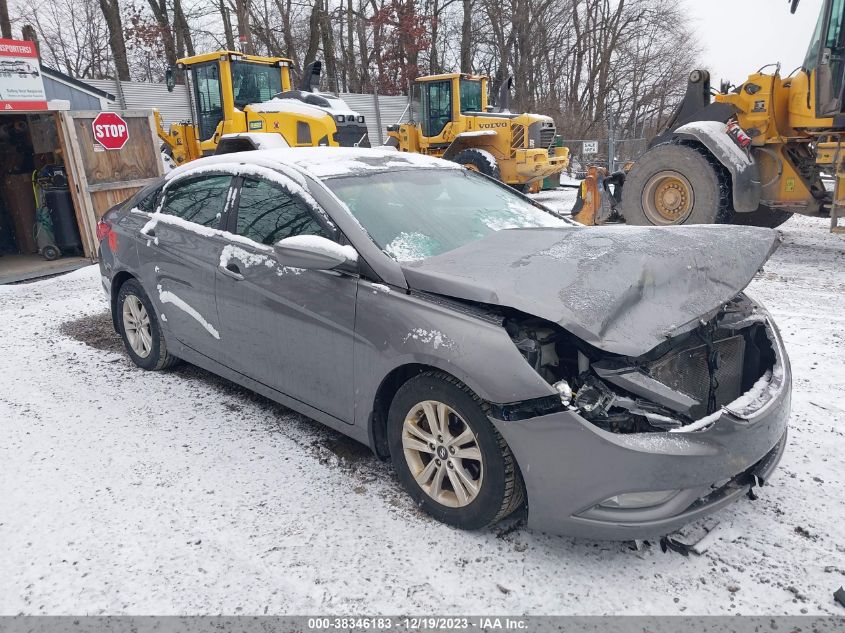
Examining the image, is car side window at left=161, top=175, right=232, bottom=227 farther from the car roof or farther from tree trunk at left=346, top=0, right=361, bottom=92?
tree trunk at left=346, top=0, right=361, bottom=92

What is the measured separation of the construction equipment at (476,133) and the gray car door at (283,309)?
1028cm

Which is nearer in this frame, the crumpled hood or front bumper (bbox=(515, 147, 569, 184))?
the crumpled hood

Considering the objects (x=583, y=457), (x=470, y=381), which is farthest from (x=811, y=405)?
(x=470, y=381)

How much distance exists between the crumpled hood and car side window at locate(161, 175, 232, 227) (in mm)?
1653

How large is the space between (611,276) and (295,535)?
71.8 inches

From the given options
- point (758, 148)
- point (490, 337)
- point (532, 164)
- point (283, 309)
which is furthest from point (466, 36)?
point (490, 337)

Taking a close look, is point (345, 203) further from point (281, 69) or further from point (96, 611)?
point (281, 69)

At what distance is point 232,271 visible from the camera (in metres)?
3.59

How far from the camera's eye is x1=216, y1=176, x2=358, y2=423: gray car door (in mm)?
3049

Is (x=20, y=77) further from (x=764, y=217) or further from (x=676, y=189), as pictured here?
(x=764, y=217)

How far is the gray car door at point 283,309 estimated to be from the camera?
3.05 meters

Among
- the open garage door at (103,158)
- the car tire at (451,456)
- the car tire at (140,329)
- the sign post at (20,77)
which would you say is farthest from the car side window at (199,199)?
the open garage door at (103,158)

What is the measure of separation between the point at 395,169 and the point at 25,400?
10.1 ft

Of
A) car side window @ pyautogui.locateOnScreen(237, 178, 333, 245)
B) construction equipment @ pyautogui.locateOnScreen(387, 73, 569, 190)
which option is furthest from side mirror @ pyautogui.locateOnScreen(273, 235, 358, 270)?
construction equipment @ pyautogui.locateOnScreen(387, 73, 569, 190)
